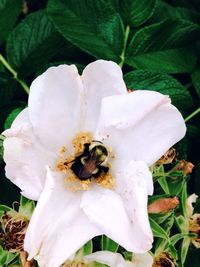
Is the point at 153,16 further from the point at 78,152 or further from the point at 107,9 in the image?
the point at 78,152

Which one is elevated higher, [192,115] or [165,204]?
[165,204]

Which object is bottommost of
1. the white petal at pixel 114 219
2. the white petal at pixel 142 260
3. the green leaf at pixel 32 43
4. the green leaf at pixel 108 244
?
the white petal at pixel 142 260

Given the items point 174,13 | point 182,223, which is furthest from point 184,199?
point 174,13

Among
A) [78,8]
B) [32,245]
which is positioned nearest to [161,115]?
[32,245]

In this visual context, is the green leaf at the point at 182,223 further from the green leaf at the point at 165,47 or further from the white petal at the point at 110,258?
the green leaf at the point at 165,47

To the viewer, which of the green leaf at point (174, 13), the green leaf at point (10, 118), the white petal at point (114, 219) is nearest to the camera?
the white petal at point (114, 219)

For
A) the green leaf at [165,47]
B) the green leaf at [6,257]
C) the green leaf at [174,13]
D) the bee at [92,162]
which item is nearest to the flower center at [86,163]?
the bee at [92,162]

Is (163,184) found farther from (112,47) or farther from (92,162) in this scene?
(112,47)

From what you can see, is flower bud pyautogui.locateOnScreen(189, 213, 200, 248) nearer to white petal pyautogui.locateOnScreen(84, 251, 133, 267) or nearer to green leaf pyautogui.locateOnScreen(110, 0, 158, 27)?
white petal pyautogui.locateOnScreen(84, 251, 133, 267)
